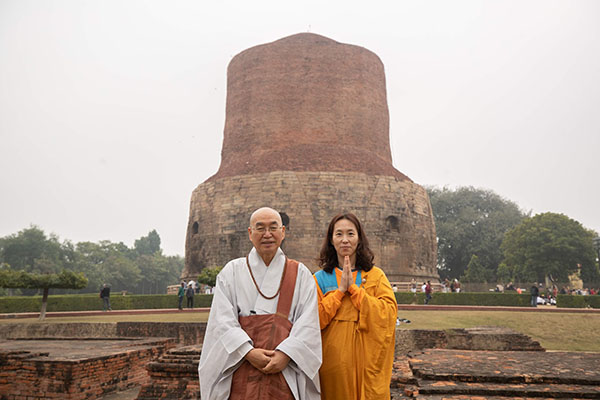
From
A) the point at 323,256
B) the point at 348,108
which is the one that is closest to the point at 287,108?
the point at 348,108

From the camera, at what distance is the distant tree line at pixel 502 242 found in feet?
101

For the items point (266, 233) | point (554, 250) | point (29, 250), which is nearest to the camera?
point (266, 233)

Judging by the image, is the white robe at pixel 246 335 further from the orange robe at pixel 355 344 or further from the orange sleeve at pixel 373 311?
the orange sleeve at pixel 373 311

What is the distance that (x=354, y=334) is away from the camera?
2.83 meters

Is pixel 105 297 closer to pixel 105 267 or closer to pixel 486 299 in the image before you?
pixel 486 299

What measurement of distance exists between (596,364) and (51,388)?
5530 mm

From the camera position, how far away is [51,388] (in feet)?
17.3

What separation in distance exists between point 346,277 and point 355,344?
1.28 ft

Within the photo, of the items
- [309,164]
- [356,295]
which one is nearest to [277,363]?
[356,295]

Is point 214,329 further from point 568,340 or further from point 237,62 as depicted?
point 237,62

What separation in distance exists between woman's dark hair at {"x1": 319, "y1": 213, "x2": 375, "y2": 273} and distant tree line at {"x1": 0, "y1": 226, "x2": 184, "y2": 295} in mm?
39710

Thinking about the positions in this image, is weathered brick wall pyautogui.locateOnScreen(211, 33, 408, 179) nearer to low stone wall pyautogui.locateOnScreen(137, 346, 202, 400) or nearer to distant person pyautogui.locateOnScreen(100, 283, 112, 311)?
distant person pyautogui.locateOnScreen(100, 283, 112, 311)

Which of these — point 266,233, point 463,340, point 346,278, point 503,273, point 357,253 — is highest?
point 266,233

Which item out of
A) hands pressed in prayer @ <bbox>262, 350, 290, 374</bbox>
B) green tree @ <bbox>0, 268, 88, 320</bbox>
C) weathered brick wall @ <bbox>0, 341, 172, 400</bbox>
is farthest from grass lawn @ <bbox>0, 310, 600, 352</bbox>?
hands pressed in prayer @ <bbox>262, 350, 290, 374</bbox>
